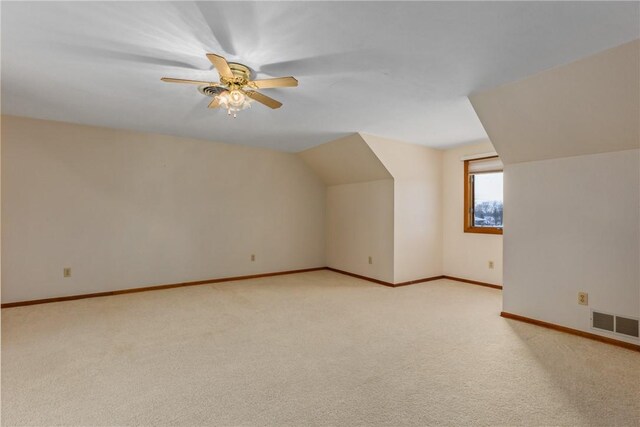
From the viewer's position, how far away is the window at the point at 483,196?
15.2 ft

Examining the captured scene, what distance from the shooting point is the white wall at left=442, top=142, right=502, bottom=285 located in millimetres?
4617

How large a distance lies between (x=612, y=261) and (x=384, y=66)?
252 cm

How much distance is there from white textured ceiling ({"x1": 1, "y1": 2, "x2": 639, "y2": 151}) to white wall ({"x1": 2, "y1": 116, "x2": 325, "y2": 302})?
30.4 inches

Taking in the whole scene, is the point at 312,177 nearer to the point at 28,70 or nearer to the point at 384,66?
the point at 384,66

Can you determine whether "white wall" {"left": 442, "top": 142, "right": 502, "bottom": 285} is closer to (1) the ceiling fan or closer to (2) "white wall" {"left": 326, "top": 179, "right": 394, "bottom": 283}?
(2) "white wall" {"left": 326, "top": 179, "right": 394, "bottom": 283}

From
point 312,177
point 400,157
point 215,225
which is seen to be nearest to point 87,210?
point 215,225

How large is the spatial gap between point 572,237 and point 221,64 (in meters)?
3.29

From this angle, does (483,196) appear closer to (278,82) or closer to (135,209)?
(278,82)

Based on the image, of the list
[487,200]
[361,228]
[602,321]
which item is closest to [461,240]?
[487,200]

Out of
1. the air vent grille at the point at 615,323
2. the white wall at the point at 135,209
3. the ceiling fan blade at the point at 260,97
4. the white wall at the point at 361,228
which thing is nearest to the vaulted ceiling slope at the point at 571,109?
the air vent grille at the point at 615,323

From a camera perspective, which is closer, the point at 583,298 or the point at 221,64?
the point at 221,64

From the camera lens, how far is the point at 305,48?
2.07 m

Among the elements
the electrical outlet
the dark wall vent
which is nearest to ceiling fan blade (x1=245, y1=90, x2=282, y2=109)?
the electrical outlet

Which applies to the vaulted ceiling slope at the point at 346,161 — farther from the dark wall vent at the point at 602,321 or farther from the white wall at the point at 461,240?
the dark wall vent at the point at 602,321
